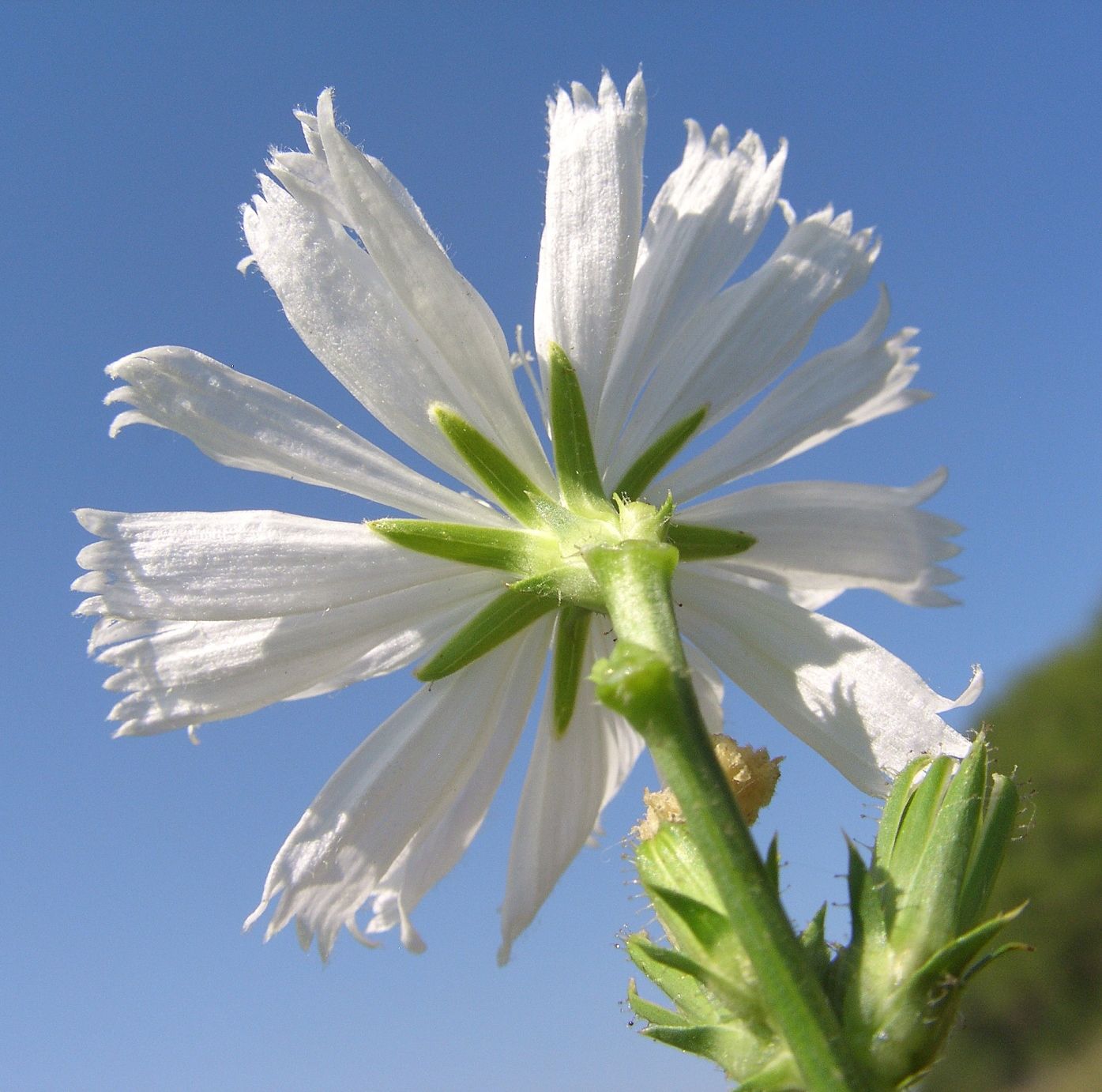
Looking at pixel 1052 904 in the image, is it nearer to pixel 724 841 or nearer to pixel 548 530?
pixel 548 530

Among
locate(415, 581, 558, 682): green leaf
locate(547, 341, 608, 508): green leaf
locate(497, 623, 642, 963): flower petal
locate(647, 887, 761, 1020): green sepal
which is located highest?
locate(547, 341, 608, 508): green leaf

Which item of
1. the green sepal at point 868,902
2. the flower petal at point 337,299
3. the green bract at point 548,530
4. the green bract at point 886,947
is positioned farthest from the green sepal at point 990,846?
the flower petal at point 337,299

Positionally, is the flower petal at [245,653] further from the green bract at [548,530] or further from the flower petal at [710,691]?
the flower petal at [710,691]

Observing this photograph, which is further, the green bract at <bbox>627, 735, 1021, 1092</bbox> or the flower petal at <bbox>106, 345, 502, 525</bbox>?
the flower petal at <bbox>106, 345, 502, 525</bbox>

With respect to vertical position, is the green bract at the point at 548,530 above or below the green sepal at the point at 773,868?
above

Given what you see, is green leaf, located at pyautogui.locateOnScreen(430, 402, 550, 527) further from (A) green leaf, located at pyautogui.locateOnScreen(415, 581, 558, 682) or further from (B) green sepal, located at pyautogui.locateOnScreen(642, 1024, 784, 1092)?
(B) green sepal, located at pyautogui.locateOnScreen(642, 1024, 784, 1092)

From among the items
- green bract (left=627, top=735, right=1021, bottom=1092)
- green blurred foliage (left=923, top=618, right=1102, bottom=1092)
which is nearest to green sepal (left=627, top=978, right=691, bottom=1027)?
green bract (left=627, top=735, right=1021, bottom=1092)

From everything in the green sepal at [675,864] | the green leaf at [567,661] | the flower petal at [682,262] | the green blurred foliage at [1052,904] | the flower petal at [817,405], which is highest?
the flower petal at [682,262]
